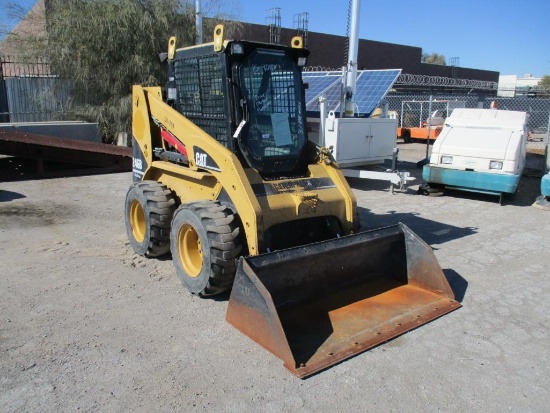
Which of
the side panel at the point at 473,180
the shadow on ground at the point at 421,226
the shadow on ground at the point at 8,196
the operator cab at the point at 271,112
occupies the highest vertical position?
the operator cab at the point at 271,112

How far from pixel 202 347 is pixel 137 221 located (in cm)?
273

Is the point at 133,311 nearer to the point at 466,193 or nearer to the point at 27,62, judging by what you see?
the point at 466,193

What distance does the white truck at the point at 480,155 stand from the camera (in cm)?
923

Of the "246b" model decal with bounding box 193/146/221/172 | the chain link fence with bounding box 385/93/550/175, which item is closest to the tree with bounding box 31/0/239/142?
the chain link fence with bounding box 385/93/550/175

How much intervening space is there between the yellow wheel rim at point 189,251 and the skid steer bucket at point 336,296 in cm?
96

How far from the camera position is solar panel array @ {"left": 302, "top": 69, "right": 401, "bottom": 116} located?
1212cm

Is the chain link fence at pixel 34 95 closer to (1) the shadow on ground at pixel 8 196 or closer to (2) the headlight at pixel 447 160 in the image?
(1) the shadow on ground at pixel 8 196

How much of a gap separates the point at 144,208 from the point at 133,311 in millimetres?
1428

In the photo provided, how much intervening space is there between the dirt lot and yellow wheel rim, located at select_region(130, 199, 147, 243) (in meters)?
0.30

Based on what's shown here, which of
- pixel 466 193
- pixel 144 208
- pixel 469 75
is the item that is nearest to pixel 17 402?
pixel 144 208

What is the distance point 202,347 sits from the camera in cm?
397

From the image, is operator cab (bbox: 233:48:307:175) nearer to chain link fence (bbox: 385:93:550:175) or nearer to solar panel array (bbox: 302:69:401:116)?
solar panel array (bbox: 302:69:401:116)

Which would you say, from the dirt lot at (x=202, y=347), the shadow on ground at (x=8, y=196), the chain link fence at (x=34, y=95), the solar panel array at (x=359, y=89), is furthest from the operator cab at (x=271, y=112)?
the chain link fence at (x=34, y=95)

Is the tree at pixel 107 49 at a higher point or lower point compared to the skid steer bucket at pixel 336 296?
higher
